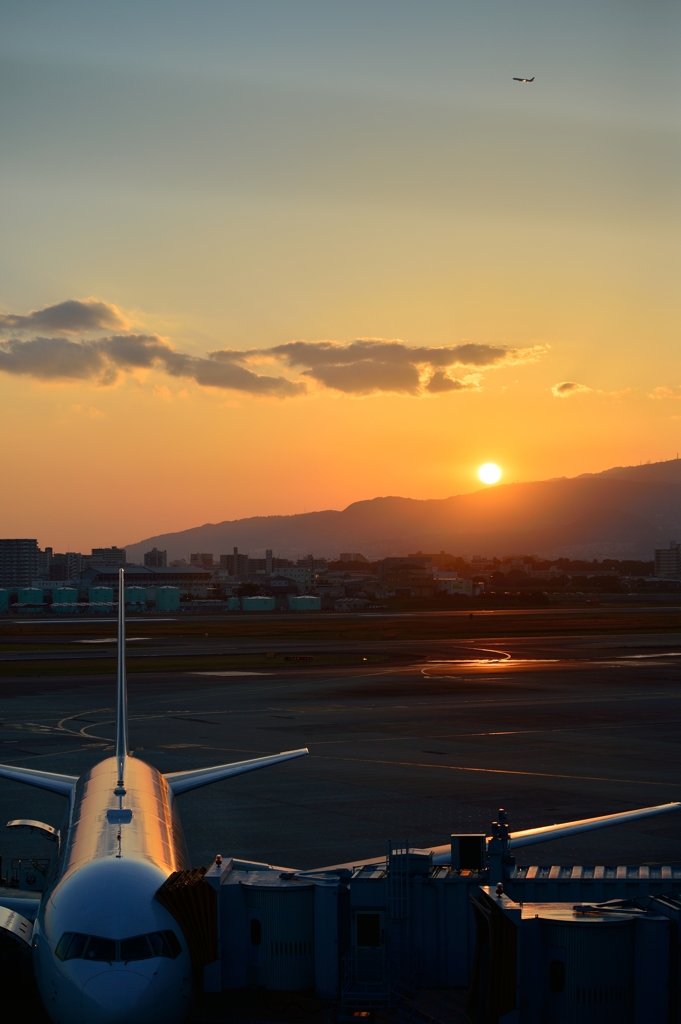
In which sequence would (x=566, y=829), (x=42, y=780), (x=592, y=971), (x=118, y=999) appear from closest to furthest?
(x=118, y=999), (x=592, y=971), (x=566, y=829), (x=42, y=780)

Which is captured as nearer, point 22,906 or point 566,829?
point 22,906

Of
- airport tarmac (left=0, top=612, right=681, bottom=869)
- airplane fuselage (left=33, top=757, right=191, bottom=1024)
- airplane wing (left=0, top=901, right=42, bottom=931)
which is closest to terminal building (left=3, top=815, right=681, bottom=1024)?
airplane fuselage (left=33, top=757, right=191, bottom=1024)

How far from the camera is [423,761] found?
163 ft

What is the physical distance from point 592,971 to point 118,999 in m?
8.68

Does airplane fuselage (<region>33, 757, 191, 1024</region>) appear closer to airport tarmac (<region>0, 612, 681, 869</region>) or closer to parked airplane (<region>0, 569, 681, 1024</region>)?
parked airplane (<region>0, 569, 681, 1024</region>)

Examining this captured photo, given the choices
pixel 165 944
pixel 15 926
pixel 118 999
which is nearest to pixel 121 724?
pixel 15 926

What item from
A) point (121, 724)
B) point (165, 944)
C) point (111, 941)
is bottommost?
point (165, 944)

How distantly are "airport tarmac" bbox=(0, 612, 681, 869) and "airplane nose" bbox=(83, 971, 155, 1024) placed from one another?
13515 mm

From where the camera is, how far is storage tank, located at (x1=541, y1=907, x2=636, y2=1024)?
18391 millimetres

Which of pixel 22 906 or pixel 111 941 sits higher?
pixel 111 941

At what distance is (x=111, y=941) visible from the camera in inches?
696

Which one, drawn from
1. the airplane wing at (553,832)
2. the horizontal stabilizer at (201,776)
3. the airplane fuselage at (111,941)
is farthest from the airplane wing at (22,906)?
the airplane wing at (553,832)

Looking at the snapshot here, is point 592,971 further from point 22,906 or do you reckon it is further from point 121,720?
point 121,720

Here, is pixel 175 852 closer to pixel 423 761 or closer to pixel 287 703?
pixel 423 761
